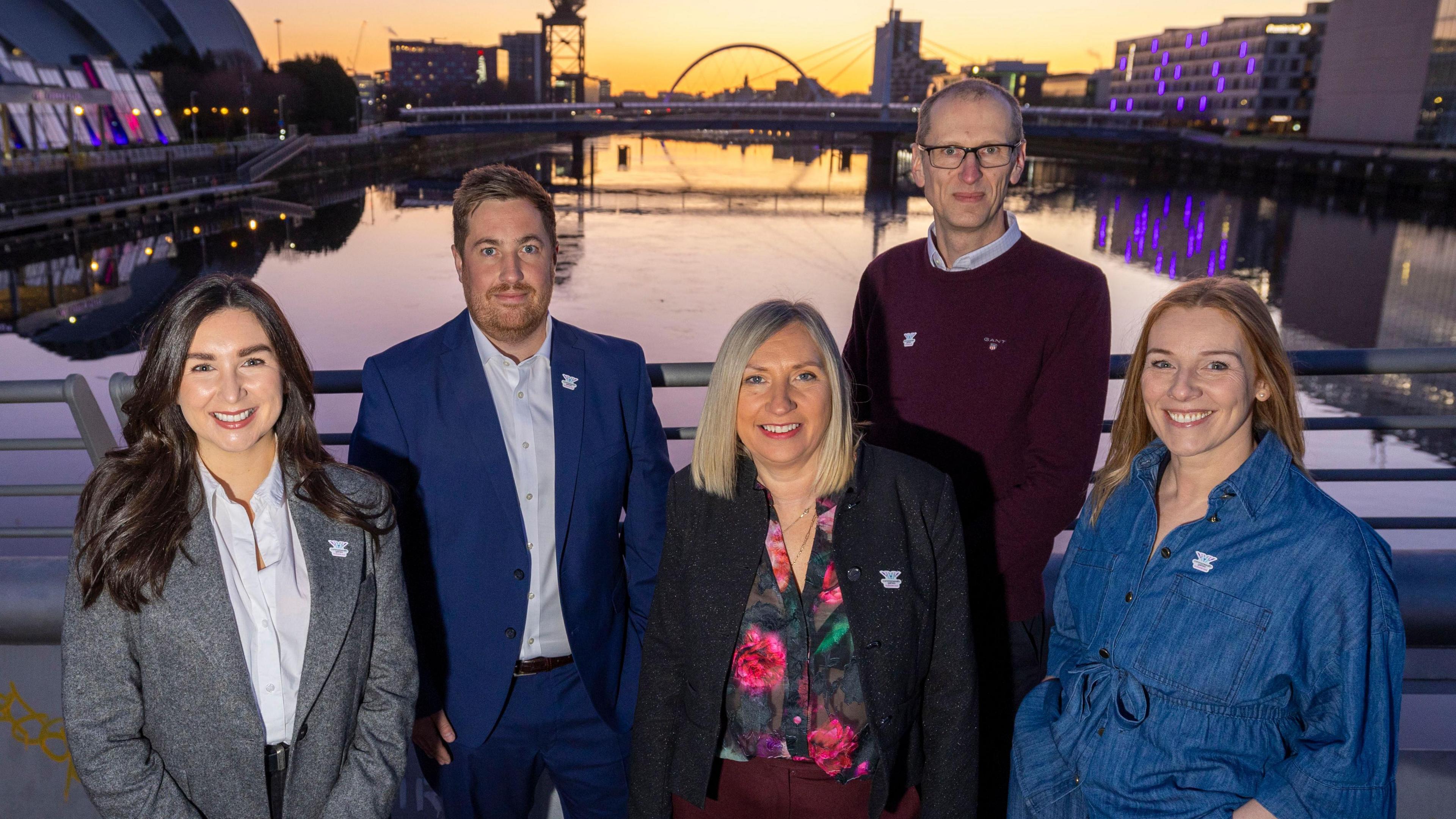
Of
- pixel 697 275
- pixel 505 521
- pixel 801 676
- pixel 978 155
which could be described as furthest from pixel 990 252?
pixel 697 275

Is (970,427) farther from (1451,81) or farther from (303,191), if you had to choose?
(1451,81)

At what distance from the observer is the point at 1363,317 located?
2672 centimetres

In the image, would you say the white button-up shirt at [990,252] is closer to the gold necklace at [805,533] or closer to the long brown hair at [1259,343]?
the long brown hair at [1259,343]

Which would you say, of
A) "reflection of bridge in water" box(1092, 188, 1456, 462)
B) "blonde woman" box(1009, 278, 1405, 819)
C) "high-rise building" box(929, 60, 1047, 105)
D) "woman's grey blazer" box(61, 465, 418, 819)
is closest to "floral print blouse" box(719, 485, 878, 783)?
"blonde woman" box(1009, 278, 1405, 819)

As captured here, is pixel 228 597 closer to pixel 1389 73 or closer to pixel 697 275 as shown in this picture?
pixel 697 275

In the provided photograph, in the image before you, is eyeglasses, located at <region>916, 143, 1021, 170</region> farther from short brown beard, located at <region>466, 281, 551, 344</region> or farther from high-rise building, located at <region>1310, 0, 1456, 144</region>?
high-rise building, located at <region>1310, 0, 1456, 144</region>

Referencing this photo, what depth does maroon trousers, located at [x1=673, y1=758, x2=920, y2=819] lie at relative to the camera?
181 cm

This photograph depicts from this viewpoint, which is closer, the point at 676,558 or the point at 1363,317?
the point at 676,558

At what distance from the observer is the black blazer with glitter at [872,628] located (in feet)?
5.93

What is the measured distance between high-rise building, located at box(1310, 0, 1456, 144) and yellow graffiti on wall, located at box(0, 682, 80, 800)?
189 ft

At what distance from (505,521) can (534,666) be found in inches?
12.3

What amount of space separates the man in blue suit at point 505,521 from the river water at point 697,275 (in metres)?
7.52

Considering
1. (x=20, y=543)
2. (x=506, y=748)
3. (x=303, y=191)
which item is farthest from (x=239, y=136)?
(x=506, y=748)

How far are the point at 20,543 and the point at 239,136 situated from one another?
4749 centimetres
